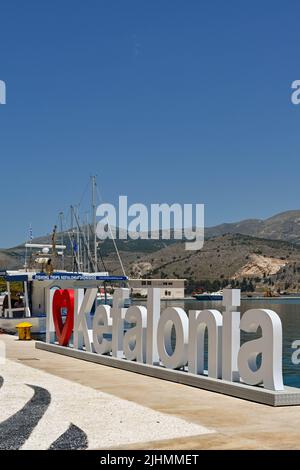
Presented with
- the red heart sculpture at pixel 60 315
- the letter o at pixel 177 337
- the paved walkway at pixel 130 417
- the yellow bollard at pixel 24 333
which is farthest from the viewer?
the yellow bollard at pixel 24 333

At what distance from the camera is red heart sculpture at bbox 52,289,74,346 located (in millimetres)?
22641

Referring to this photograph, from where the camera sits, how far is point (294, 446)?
8.69m

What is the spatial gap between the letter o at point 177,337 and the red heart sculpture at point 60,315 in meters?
6.26

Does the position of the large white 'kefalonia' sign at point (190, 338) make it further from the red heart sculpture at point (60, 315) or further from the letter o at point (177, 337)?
the red heart sculpture at point (60, 315)

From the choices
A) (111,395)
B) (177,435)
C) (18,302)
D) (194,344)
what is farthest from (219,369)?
(18,302)

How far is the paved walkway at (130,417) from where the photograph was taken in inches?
353

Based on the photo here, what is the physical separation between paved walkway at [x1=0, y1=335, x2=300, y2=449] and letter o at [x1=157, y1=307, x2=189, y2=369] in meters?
0.78

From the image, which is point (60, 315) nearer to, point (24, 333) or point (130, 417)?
point (24, 333)

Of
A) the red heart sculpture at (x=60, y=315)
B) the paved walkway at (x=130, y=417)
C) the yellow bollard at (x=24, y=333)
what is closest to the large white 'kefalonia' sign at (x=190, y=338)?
the red heart sculpture at (x=60, y=315)

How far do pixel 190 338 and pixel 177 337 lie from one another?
629 millimetres

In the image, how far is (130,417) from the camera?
35.3ft
